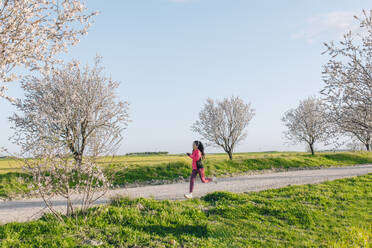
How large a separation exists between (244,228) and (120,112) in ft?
56.0

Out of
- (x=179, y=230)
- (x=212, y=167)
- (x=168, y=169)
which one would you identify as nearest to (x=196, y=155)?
(x=179, y=230)

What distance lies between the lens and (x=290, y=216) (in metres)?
9.34

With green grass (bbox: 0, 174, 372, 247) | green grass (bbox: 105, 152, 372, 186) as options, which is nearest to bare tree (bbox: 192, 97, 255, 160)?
green grass (bbox: 105, 152, 372, 186)

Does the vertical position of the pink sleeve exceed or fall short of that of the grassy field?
it exceeds it

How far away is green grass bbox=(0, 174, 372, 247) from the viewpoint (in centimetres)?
665

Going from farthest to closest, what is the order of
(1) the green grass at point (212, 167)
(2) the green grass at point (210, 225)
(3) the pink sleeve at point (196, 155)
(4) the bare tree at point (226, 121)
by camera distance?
(4) the bare tree at point (226, 121)
(1) the green grass at point (212, 167)
(3) the pink sleeve at point (196, 155)
(2) the green grass at point (210, 225)

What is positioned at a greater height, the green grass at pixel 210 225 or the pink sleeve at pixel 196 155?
the pink sleeve at pixel 196 155

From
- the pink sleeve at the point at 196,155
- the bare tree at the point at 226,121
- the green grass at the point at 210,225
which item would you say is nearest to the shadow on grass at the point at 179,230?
the green grass at the point at 210,225

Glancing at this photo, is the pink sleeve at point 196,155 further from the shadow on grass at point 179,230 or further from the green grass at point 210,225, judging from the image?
the shadow on grass at point 179,230

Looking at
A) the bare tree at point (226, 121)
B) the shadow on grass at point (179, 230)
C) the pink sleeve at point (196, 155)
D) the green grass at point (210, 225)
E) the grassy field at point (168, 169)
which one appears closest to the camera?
the green grass at point (210, 225)

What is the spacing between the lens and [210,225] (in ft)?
25.7

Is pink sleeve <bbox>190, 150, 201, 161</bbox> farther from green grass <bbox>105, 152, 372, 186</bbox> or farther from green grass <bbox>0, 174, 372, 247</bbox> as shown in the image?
green grass <bbox>105, 152, 372, 186</bbox>

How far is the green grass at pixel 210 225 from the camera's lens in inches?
262

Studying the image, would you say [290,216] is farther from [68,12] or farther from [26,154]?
[68,12]
